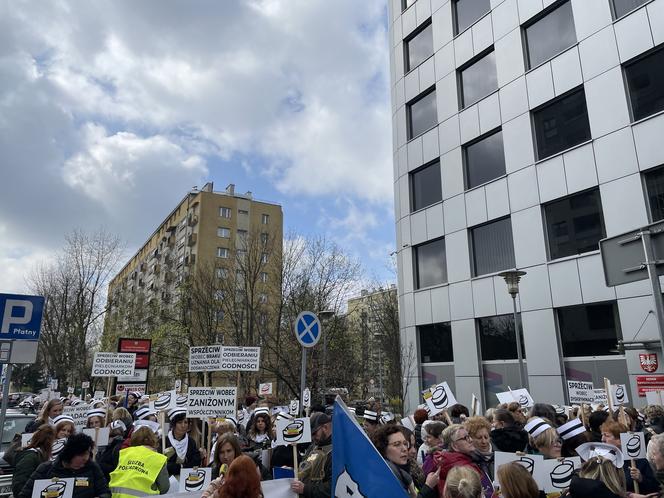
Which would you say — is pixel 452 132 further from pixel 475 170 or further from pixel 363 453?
pixel 363 453

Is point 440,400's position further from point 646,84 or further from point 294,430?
point 646,84

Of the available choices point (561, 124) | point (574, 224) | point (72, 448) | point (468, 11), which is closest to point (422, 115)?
point (468, 11)

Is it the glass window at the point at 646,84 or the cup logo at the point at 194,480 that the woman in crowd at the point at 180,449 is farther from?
the glass window at the point at 646,84

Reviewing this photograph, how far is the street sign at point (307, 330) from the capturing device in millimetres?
9276

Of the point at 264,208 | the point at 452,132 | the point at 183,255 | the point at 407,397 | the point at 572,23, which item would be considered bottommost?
the point at 407,397

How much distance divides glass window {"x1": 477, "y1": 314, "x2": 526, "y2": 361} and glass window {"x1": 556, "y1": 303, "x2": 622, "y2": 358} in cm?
164

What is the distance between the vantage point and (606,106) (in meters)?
15.5

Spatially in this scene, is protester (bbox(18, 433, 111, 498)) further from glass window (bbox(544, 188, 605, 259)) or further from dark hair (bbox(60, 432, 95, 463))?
glass window (bbox(544, 188, 605, 259))

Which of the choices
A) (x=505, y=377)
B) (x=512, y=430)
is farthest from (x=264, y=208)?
(x=512, y=430)

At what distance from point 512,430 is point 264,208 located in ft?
226

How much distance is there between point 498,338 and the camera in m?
18.0

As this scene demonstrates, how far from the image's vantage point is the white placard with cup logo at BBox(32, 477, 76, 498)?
4.71m

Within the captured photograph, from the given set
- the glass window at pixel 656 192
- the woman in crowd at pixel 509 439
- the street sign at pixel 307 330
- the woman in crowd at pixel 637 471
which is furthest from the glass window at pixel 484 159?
the woman in crowd at pixel 509 439

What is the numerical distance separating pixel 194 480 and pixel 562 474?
3.92 m
